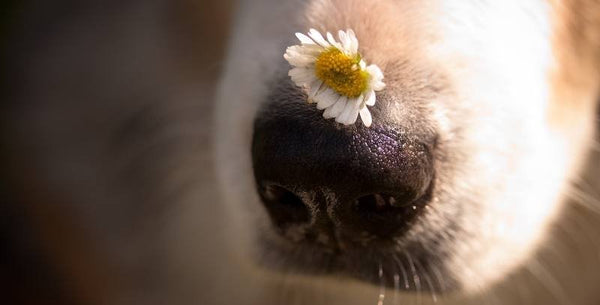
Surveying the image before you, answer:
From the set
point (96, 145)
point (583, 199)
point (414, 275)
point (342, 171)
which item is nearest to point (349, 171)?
point (342, 171)

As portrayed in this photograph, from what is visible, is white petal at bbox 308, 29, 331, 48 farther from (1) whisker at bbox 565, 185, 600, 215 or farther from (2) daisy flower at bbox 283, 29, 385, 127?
(1) whisker at bbox 565, 185, 600, 215

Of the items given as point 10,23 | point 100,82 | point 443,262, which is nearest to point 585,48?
point 443,262

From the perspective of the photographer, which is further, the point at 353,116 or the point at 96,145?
the point at 96,145

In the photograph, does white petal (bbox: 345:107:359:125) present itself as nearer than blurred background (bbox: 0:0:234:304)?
Yes

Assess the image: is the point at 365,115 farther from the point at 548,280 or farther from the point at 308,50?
the point at 548,280

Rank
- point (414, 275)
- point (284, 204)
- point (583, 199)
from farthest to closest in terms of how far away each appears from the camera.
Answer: point (583, 199), point (414, 275), point (284, 204)

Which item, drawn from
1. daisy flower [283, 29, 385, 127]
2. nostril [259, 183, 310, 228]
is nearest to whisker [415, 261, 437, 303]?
nostril [259, 183, 310, 228]
